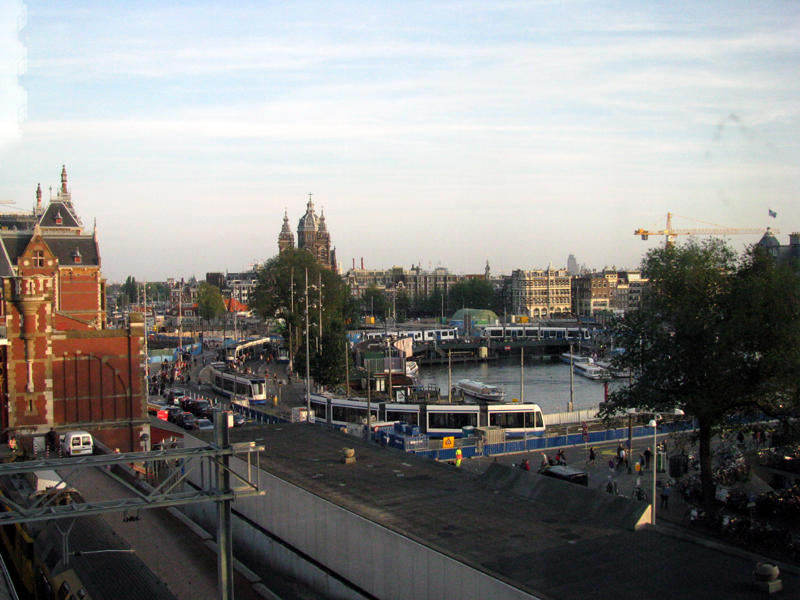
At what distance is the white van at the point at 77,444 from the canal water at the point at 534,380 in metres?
29.2

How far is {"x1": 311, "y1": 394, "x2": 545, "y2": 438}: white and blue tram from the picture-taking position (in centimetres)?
3541

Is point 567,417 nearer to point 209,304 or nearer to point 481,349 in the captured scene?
point 481,349

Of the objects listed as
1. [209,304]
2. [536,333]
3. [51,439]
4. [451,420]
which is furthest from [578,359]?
[51,439]

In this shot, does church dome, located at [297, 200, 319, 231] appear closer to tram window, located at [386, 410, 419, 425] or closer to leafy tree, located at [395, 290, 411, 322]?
leafy tree, located at [395, 290, 411, 322]

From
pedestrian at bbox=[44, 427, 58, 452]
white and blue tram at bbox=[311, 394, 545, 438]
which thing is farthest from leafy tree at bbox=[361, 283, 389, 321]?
pedestrian at bbox=[44, 427, 58, 452]

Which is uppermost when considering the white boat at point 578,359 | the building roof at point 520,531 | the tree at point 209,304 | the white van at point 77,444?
the tree at point 209,304

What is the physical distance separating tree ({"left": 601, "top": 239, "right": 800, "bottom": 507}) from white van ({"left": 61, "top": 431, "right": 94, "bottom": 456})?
→ 16.9 m

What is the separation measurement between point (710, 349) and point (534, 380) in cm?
5579

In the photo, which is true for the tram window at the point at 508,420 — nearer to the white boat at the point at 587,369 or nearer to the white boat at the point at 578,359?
the white boat at the point at 587,369

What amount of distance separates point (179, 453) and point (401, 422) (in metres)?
25.0

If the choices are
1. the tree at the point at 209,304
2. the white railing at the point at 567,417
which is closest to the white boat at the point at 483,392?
the white railing at the point at 567,417

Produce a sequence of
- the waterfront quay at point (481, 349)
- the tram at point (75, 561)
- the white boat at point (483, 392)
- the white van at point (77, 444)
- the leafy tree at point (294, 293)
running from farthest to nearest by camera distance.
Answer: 1. the waterfront quay at point (481, 349)
2. the leafy tree at point (294, 293)
3. the white boat at point (483, 392)
4. the white van at point (77, 444)
5. the tram at point (75, 561)

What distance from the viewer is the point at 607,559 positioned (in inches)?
495

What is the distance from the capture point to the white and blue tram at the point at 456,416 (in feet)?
116
